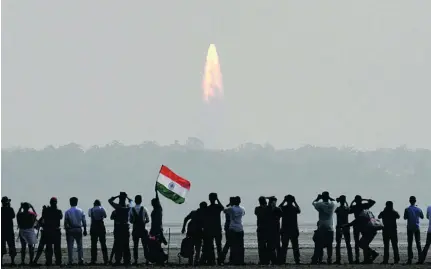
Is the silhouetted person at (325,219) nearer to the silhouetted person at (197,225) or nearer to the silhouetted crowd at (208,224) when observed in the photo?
the silhouetted crowd at (208,224)

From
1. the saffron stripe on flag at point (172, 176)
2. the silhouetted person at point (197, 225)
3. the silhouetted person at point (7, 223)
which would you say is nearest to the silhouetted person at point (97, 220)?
the silhouetted person at point (7, 223)

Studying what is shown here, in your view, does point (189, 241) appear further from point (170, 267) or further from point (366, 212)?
point (366, 212)

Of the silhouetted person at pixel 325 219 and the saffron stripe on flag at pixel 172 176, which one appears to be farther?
the saffron stripe on flag at pixel 172 176

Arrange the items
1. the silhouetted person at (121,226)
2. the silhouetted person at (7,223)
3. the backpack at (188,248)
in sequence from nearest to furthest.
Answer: the silhouetted person at (121,226)
the silhouetted person at (7,223)
the backpack at (188,248)

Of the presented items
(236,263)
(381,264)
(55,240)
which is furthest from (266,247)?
(55,240)

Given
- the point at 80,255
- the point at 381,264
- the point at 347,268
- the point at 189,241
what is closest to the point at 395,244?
the point at 381,264

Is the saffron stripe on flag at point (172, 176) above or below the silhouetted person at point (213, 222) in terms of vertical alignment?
above

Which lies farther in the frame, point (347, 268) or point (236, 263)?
point (236, 263)

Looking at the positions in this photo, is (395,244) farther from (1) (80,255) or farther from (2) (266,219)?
(1) (80,255)
